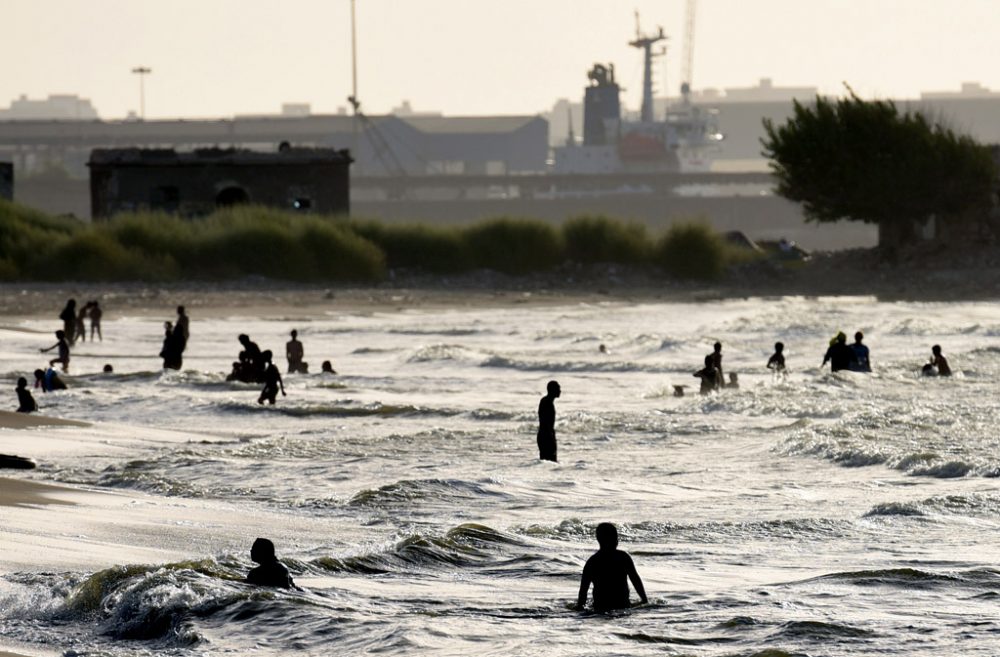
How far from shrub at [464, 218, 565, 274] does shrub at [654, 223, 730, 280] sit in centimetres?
369

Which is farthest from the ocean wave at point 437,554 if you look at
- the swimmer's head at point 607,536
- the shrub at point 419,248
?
the shrub at point 419,248

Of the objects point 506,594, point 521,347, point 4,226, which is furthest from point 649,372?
point 4,226

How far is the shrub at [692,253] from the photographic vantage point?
59.1 meters

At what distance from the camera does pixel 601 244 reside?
59750 mm

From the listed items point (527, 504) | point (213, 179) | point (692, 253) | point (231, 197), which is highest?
point (213, 179)

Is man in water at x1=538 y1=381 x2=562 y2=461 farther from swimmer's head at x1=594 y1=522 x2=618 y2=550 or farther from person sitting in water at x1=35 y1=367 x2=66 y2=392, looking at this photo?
person sitting in water at x1=35 y1=367 x2=66 y2=392

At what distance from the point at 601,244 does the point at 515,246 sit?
3.04m

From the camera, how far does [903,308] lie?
160 ft

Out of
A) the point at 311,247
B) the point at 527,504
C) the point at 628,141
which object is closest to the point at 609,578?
the point at 527,504

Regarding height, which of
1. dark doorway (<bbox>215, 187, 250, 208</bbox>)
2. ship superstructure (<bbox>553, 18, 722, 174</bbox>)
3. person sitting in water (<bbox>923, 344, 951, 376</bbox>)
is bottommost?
person sitting in water (<bbox>923, 344, 951, 376</bbox>)

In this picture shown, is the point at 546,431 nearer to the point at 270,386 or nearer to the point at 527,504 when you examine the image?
the point at 527,504

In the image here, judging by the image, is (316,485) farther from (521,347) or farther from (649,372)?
(521,347)

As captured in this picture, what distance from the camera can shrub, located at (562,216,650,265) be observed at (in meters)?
59.7

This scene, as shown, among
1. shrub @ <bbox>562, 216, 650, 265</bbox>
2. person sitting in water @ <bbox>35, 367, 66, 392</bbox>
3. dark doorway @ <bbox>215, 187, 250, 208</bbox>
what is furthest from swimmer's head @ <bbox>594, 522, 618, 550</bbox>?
dark doorway @ <bbox>215, 187, 250, 208</bbox>
